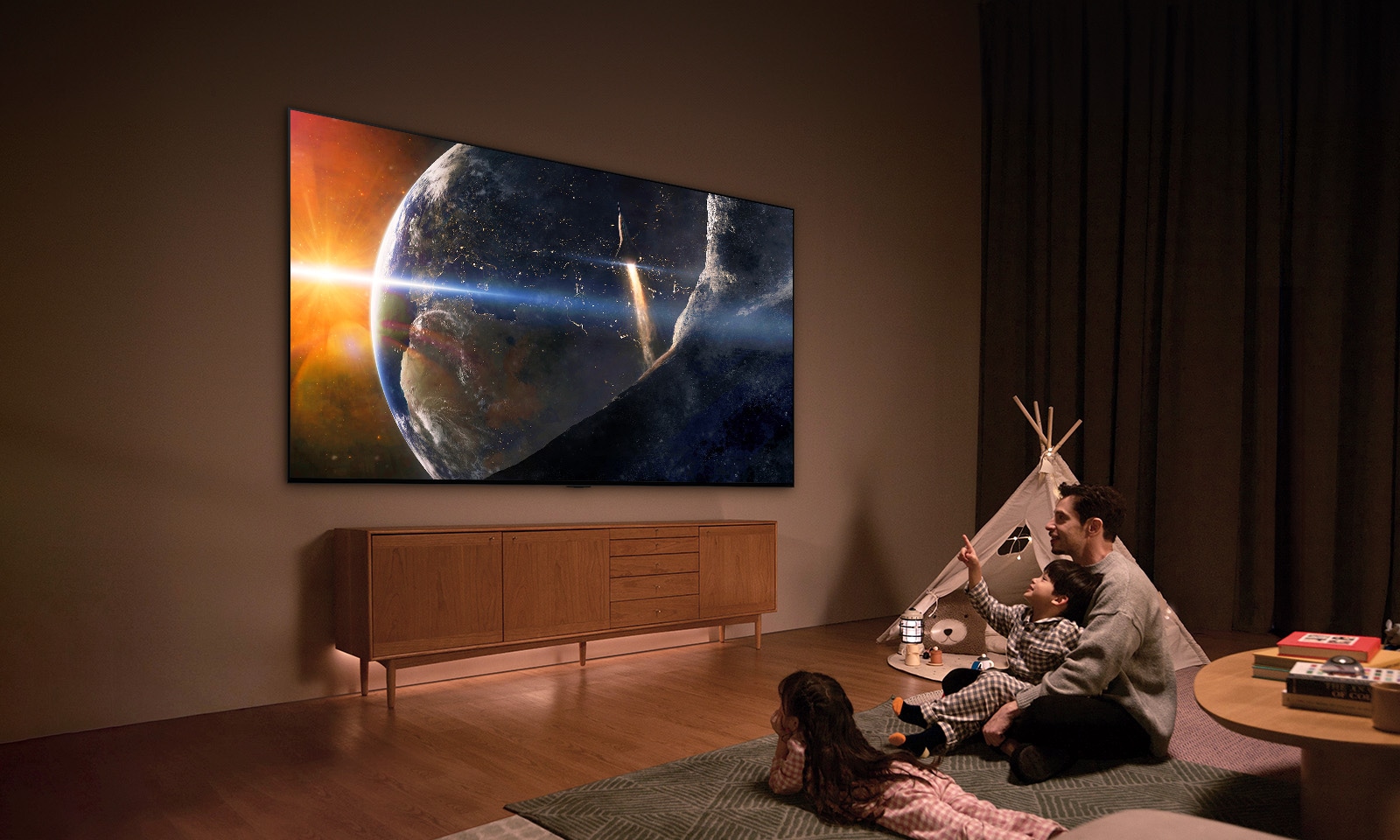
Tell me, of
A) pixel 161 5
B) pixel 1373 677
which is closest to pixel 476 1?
pixel 161 5

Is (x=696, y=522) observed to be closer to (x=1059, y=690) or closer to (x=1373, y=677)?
(x=1059, y=690)

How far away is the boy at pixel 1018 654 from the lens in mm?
2723

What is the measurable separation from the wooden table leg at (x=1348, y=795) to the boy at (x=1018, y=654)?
65 cm

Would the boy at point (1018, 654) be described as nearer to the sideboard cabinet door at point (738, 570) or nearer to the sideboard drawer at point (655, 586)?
the sideboard drawer at point (655, 586)

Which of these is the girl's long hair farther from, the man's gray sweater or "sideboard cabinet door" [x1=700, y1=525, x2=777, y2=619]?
"sideboard cabinet door" [x1=700, y1=525, x2=777, y2=619]

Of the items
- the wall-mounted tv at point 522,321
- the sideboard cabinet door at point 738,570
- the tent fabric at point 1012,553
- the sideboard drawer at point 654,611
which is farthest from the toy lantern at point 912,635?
the wall-mounted tv at point 522,321

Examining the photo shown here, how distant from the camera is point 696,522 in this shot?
4309 mm

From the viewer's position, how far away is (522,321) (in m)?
4.11

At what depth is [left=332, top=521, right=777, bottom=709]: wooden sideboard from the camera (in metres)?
3.40

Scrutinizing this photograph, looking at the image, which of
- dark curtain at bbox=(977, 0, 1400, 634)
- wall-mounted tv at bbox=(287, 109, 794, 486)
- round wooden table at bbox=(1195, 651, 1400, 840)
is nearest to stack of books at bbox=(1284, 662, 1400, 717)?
round wooden table at bbox=(1195, 651, 1400, 840)

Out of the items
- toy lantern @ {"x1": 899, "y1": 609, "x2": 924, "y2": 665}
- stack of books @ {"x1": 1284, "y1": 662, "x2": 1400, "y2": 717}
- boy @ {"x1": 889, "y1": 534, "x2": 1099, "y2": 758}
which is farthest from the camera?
toy lantern @ {"x1": 899, "y1": 609, "x2": 924, "y2": 665}

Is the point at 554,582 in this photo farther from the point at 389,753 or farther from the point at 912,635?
the point at 912,635

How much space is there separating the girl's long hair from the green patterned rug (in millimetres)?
50

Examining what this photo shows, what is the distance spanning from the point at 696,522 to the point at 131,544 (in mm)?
2145
